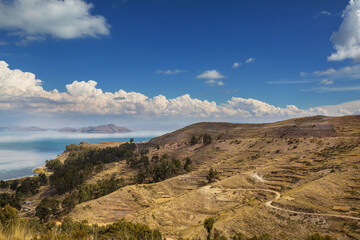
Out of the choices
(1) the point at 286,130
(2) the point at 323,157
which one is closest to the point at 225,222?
(2) the point at 323,157

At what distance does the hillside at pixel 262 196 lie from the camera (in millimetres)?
33594

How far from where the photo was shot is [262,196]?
48.3m

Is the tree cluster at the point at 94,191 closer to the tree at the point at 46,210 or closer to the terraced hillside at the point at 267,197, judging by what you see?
the tree at the point at 46,210

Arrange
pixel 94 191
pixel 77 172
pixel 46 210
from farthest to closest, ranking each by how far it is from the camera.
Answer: pixel 77 172, pixel 94 191, pixel 46 210

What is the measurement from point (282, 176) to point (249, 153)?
35348 mm

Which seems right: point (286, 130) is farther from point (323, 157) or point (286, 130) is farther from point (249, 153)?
point (323, 157)

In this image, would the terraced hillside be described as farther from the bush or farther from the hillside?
the bush

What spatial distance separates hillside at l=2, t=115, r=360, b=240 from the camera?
110 feet

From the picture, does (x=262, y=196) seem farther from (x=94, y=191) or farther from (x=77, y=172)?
(x=77, y=172)

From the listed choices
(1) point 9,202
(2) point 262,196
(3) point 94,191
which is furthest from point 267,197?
(1) point 9,202

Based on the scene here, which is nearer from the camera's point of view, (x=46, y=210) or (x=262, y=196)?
(x=262, y=196)

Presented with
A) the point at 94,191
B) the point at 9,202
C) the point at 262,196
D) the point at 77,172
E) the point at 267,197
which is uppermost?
the point at 267,197

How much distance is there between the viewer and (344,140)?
73.6 meters

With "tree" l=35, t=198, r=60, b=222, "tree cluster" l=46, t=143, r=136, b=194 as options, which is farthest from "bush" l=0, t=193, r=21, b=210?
"tree" l=35, t=198, r=60, b=222
